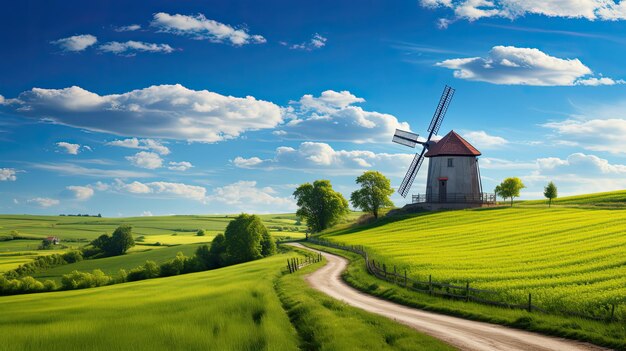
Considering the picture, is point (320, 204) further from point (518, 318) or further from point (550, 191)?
point (518, 318)

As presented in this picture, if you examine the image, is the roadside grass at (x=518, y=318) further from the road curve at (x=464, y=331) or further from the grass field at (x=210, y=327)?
the grass field at (x=210, y=327)

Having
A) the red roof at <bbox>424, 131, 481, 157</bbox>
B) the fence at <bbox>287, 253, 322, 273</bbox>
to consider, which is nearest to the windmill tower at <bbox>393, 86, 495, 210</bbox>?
the red roof at <bbox>424, 131, 481, 157</bbox>

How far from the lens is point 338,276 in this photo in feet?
150

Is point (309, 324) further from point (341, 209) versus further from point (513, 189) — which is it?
point (341, 209)

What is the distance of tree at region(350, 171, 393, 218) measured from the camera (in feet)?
375

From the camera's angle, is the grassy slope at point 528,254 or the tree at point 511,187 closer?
the grassy slope at point 528,254

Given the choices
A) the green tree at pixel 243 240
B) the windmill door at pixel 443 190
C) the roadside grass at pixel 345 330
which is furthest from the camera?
the windmill door at pixel 443 190

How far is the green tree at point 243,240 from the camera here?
90.5 m

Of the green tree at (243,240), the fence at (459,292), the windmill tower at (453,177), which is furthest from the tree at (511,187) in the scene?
the fence at (459,292)

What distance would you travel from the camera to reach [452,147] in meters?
101

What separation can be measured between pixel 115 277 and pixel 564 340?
79.6 meters

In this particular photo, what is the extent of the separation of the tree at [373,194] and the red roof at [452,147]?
14.7 metres

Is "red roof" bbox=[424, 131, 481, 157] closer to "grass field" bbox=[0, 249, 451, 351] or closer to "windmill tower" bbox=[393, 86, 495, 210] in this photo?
"windmill tower" bbox=[393, 86, 495, 210]

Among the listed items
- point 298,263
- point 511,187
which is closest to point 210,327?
point 298,263
